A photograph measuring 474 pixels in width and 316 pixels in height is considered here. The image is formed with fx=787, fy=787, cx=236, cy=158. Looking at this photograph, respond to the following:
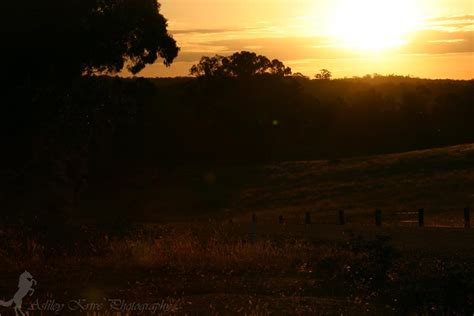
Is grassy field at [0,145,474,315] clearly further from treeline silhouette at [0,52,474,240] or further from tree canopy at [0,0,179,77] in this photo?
tree canopy at [0,0,179,77]

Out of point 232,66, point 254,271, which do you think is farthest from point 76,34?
point 232,66

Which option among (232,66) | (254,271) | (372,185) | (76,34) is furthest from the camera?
(232,66)

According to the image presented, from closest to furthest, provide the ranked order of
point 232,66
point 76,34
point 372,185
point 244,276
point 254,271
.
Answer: point 244,276
point 254,271
point 76,34
point 372,185
point 232,66

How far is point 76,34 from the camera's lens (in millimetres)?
21250

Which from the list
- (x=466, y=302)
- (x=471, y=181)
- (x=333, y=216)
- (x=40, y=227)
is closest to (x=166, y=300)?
(x=466, y=302)

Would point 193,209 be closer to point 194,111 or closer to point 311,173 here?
point 311,173

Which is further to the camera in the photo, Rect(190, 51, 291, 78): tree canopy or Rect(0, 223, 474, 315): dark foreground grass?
Rect(190, 51, 291, 78): tree canopy

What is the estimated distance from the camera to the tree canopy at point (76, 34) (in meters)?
20.3

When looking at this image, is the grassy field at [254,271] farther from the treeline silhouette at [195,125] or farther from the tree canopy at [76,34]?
the tree canopy at [76,34]

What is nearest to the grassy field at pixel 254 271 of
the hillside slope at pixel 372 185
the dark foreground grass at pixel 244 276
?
the dark foreground grass at pixel 244 276

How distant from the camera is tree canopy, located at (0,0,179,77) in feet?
66.6

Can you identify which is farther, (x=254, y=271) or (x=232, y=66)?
(x=232, y=66)

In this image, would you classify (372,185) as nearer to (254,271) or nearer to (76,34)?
(76,34)

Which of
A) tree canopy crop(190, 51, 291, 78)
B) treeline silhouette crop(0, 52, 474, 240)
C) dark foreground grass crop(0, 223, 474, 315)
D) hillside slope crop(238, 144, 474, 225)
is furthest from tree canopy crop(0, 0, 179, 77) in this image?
tree canopy crop(190, 51, 291, 78)
